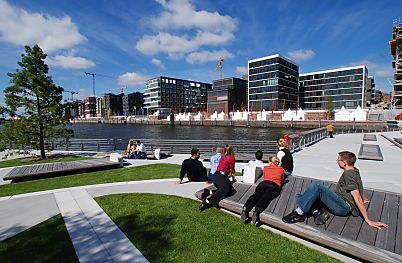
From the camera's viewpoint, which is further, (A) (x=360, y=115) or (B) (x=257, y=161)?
(A) (x=360, y=115)

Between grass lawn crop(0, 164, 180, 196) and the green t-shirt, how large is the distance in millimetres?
5914

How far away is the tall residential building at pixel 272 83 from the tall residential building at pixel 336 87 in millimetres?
10327

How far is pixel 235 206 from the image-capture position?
186 inches

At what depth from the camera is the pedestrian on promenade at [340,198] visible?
3.73m

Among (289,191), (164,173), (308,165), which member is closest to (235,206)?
(289,191)

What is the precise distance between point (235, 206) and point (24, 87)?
1396cm

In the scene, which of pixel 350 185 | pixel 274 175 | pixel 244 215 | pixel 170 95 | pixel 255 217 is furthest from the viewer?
pixel 170 95

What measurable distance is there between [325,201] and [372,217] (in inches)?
32.4

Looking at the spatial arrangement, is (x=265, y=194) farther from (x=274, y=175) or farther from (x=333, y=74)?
(x=333, y=74)

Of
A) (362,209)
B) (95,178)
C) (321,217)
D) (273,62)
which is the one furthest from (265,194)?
(273,62)

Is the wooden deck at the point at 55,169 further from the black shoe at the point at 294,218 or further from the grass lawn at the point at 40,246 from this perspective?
the black shoe at the point at 294,218

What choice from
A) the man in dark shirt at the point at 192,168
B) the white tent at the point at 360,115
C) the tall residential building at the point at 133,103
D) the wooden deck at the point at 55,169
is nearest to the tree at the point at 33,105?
the wooden deck at the point at 55,169

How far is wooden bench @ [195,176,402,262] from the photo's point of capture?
3.00 metres

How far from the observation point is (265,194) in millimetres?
4441
